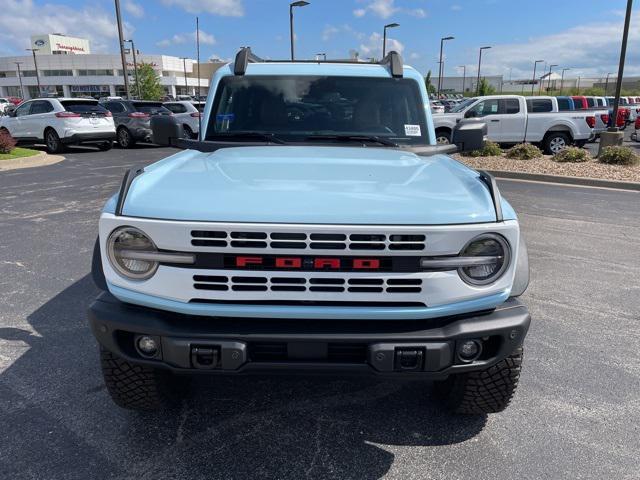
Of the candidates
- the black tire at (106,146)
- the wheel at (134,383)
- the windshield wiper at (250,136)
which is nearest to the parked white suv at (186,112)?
the black tire at (106,146)

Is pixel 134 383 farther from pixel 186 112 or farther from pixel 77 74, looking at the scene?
pixel 77 74

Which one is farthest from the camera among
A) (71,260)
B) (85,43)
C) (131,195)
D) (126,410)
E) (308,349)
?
(85,43)

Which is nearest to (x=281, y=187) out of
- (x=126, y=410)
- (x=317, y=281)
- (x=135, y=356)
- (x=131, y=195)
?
(x=317, y=281)

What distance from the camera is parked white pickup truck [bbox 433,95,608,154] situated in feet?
50.8

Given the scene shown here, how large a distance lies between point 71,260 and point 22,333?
6.09ft

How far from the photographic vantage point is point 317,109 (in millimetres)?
3721

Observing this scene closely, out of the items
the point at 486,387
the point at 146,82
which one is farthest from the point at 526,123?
the point at 146,82

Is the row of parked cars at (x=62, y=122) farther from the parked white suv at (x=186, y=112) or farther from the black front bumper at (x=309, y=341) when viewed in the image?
the black front bumper at (x=309, y=341)

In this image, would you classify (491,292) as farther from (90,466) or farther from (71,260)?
(71,260)

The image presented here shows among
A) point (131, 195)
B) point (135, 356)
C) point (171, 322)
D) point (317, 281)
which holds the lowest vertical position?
point (135, 356)

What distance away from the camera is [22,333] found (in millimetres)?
3807

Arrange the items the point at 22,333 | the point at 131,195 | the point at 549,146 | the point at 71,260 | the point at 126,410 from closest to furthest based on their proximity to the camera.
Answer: the point at 131,195 → the point at 126,410 → the point at 22,333 → the point at 71,260 → the point at 549,146

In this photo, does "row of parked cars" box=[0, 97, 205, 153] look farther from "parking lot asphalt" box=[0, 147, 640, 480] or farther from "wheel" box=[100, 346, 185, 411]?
"wheel" box=[100, 346, 185, 411]

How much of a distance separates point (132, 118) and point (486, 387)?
57.7 ft
